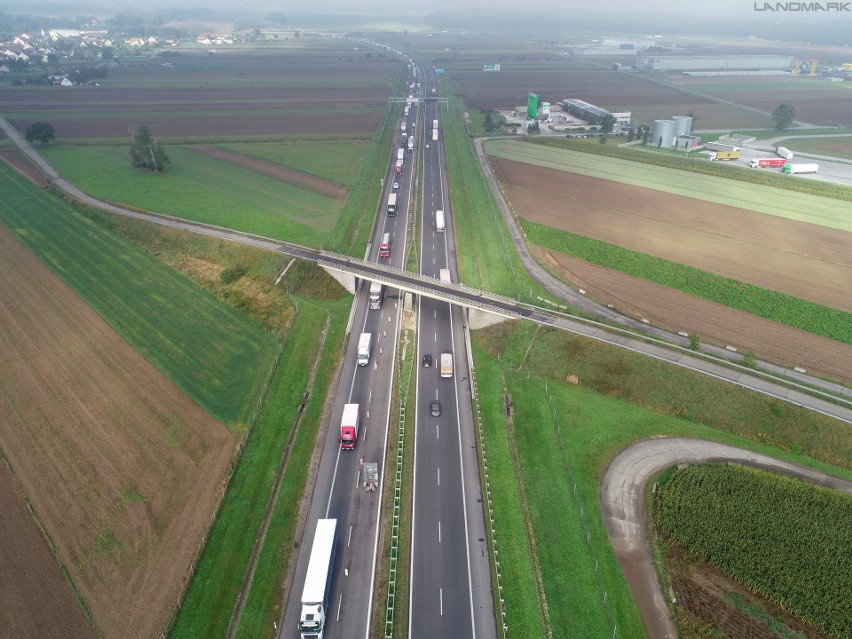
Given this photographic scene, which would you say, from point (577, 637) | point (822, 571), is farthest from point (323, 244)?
point (822, 571)

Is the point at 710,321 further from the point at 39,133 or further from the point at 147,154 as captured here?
the point at 39,133

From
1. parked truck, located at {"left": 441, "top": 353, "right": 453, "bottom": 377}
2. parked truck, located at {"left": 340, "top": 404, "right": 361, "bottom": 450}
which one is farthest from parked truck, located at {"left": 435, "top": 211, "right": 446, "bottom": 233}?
parked truck, located at {"left": 340, "top": 404, "right": 361, "bottom": 450}

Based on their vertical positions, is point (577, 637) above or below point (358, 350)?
below

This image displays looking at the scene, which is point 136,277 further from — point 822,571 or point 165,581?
point 822,571

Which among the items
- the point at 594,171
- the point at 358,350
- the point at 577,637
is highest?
the point at 594,171

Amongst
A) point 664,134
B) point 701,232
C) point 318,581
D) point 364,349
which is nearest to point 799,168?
point 664,134

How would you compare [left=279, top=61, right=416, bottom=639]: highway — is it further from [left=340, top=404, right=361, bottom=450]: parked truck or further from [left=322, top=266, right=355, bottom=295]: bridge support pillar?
[left=322, top=266, right=355, bottom=295]: bridge support pillar

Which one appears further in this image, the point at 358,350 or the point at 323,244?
the point at 323,244
